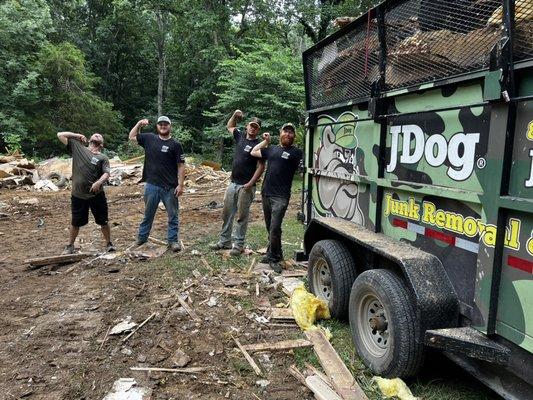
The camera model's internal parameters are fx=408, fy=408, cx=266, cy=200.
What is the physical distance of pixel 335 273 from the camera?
13.3ft

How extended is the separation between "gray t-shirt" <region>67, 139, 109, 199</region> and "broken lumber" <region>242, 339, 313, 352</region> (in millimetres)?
3842

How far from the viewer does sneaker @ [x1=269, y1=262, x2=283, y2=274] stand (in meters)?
5.81

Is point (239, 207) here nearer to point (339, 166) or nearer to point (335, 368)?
point (339, 166)

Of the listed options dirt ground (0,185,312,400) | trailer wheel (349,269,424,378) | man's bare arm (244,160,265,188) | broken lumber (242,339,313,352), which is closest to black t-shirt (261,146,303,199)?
man's bare arm (244,160,265,188)

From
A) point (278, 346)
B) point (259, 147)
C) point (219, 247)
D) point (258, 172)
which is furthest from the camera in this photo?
point (219, 247)

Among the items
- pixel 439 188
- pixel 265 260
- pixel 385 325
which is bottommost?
pixel 265 260

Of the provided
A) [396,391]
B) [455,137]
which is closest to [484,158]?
[455,137]

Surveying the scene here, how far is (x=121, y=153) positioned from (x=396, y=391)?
23.6 m

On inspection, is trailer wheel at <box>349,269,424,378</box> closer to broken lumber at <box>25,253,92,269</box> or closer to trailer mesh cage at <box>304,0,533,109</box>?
trailer mesh cage at <box>304,0,533,109</box>

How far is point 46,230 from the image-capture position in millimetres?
8625

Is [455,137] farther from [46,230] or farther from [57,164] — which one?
[57,164]

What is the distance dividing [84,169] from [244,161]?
243 cm

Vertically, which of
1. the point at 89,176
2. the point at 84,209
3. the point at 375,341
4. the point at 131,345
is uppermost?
the point at 89,176

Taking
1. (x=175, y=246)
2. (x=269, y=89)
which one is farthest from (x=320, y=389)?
(x=269, y=89)
